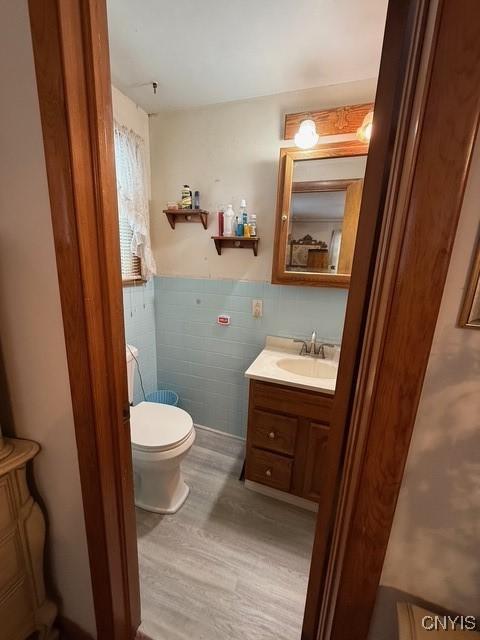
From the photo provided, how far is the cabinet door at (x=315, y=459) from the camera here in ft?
4.68

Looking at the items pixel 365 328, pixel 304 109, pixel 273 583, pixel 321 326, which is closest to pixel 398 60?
pixel 365 328

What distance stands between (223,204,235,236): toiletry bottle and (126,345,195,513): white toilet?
39.2 inches

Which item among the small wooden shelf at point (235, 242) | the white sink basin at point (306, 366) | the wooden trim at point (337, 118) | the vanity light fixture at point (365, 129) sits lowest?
the white sink basin at point (306, 366)

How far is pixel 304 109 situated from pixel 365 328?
1542 mm

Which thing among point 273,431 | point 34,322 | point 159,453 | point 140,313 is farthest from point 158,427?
point 34,322

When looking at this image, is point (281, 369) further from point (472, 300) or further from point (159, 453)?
point (472, 300)

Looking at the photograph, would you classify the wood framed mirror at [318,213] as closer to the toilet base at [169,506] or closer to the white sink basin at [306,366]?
the white sink basin at [306,366]

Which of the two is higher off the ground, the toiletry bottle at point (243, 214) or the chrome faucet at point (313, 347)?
the toiletry bottle at point (243, 214)

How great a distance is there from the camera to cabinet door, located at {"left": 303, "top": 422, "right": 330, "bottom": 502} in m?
1.43

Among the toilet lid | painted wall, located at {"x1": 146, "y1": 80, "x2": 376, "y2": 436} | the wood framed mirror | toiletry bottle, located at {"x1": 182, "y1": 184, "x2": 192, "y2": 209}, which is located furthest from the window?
the wood framed mirror

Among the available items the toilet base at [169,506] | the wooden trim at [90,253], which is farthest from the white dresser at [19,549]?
the toilet base at [169,506]

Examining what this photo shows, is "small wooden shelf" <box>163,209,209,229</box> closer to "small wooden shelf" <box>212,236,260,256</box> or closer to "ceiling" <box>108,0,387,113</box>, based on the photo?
"small wooden shelf" <box>212,236,260,256</box>

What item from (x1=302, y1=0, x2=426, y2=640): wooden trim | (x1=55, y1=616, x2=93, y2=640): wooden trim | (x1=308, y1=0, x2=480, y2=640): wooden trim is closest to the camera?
(x1=308, y1=0, x2=480, y2=640): wooden trim

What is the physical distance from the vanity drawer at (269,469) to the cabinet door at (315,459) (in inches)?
4.1
